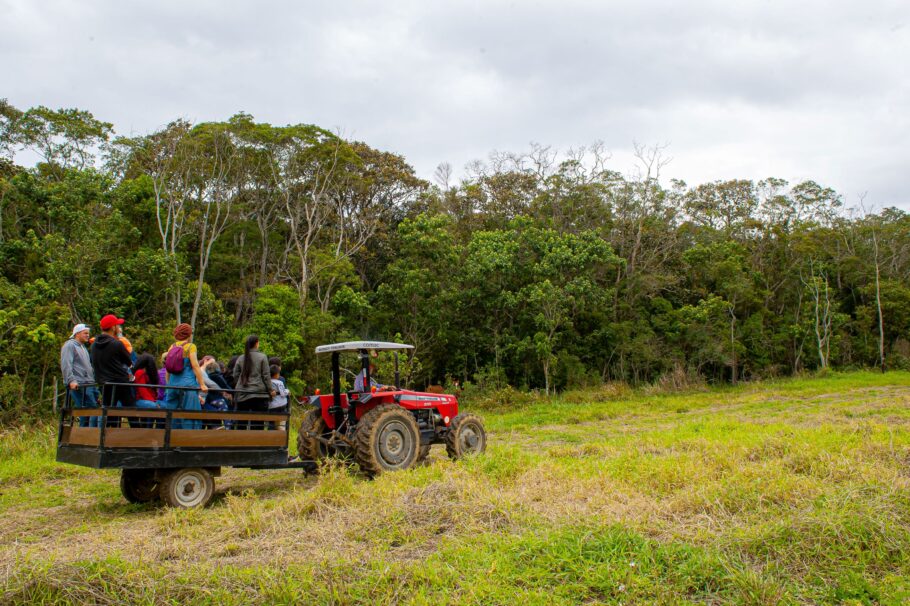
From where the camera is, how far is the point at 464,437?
9734mm

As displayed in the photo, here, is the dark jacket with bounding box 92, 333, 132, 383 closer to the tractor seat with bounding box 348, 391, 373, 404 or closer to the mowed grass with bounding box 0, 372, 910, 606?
the mowed grass with bounding box 0, 372, 910, 606

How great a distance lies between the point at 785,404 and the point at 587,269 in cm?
916

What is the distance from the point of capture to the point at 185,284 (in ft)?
64.8

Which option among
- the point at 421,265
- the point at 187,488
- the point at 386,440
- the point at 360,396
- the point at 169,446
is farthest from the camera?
the point at 421,265

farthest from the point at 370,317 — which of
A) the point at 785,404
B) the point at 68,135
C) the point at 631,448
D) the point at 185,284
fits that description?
the point at 631,448

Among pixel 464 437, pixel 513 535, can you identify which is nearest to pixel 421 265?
pixel 464 437

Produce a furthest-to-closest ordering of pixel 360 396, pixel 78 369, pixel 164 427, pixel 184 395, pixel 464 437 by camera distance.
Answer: pixel 464 437 < pixel 360 396 < pixel 78 369 < pixel 184 395 < pixel 164 427

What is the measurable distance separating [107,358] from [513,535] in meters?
4.88

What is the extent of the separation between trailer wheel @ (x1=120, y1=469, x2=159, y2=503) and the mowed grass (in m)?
0.20

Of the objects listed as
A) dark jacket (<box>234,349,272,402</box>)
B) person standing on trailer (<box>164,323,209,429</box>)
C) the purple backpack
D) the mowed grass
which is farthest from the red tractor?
the purple backpack

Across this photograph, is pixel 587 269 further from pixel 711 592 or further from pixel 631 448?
pixel 711 592

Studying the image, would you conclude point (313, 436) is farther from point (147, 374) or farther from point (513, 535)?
point (513, 535)

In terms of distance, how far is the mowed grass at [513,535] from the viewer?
3973 millimetres

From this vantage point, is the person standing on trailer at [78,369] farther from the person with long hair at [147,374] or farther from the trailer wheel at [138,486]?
the trailer wheel at [138,486]
